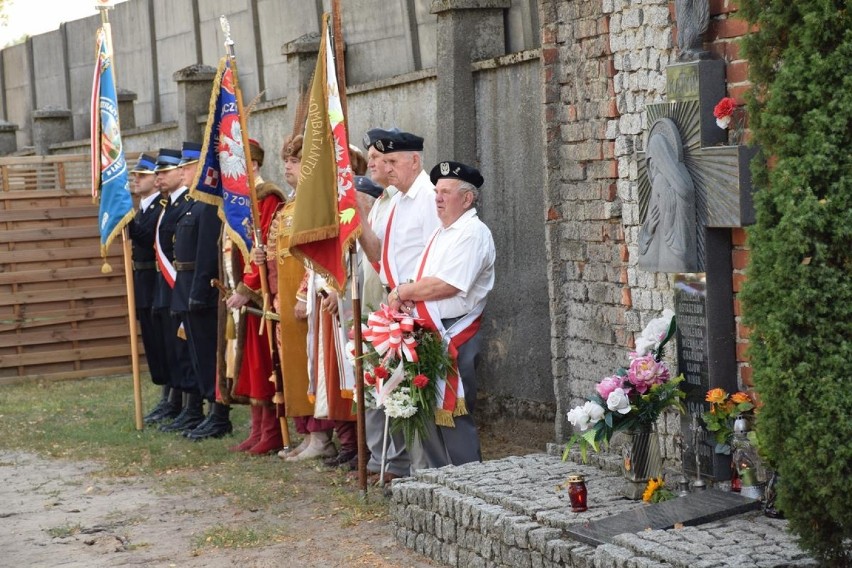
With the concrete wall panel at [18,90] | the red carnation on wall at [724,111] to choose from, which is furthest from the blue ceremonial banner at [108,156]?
the concrete wall panel at [18,90]

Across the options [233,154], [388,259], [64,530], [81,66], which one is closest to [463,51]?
[233,154]

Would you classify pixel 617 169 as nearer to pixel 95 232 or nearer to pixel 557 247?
pixel 557 247

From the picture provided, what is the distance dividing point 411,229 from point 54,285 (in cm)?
823

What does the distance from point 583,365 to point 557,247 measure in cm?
69

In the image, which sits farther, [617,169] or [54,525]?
[54,525]

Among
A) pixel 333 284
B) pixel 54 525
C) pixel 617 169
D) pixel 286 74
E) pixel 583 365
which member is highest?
pixel 286 74

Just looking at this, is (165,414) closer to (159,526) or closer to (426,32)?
(426,32)

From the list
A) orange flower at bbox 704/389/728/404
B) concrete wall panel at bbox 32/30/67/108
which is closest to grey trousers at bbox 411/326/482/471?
orange flower at bbox 704/389/728/404

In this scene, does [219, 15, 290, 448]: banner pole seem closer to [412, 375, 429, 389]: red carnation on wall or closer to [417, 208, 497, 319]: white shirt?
[417, 208, 497, 319]: white shirt

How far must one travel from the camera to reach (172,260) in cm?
1134

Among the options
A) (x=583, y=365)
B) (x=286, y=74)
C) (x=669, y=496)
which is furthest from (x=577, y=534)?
(x=286, y=74)

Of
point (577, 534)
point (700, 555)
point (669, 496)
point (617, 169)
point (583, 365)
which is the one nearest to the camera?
point (700, 555)

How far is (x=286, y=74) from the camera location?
13867 millimetres

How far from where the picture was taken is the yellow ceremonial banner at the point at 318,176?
795cm
